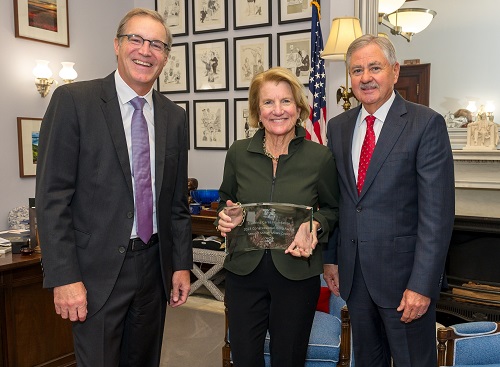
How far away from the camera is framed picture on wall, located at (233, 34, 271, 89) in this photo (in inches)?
197

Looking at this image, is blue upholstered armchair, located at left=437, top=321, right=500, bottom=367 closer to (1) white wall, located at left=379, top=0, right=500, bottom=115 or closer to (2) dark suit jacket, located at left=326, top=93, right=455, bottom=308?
(2) dark suit jacket, located at left=326, top=93, right=455, bottom=308

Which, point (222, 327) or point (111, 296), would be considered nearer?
point (111, 296)

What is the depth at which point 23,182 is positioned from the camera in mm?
4746

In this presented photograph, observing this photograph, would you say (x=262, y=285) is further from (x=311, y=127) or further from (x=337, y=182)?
(x=311, y=127)

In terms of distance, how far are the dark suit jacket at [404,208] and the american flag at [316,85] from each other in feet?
7.63

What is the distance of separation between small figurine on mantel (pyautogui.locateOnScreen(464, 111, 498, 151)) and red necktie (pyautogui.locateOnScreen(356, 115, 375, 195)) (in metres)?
2.67

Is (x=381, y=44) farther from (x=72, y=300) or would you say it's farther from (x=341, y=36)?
(x=341, y=36)

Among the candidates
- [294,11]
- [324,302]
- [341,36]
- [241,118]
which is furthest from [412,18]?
[324,302]

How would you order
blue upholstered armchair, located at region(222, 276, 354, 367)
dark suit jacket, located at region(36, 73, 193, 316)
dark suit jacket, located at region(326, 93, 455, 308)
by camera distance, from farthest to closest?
blue upholstered armchair, located at region(222, 276, 354, 367) < dark suit jacket, located at region(326, 93, 455, 308) < dark suit jacket, located at region(36, 73, 193, 316)

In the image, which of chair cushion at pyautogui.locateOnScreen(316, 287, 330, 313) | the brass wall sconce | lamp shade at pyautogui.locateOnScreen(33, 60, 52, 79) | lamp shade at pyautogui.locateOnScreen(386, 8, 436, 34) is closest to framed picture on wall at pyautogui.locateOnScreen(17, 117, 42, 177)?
the brass wall sconce

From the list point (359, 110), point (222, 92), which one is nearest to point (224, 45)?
point (222, 92)

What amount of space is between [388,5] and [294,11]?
0.91 m

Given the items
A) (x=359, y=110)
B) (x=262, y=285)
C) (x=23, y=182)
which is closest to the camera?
(x=262, y=285)

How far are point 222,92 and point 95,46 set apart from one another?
1472 mm
